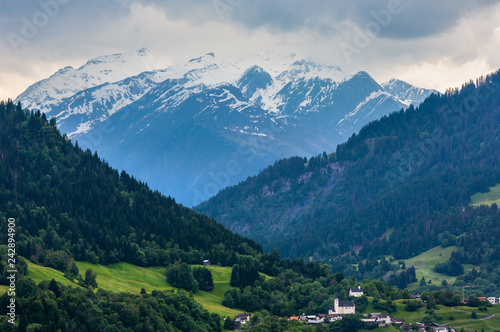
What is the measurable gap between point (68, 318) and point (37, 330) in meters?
11.9

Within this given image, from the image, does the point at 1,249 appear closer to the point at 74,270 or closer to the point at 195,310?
the point at 74,270

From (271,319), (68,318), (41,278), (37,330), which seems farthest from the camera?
(271,319)

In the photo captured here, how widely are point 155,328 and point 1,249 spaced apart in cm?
4408

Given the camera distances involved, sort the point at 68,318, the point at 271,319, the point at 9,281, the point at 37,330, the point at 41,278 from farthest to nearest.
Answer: the point at 271,319
the point at 41,278
the point at 9,281
the point at 68,318
the point at 37,330

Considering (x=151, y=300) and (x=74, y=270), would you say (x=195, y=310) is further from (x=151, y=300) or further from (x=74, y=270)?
(x=74, y=270)

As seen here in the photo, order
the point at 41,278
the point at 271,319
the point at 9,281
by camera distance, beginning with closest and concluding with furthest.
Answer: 1. the point at 9,281
2. the point at 41,278
3. the point at 271,319

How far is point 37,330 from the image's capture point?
14450cm

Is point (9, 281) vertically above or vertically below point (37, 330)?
above

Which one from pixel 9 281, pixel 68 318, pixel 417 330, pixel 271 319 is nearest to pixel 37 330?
pixel 68 318

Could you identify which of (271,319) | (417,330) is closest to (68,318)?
(271,319)

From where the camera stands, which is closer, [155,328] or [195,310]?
[155,328]

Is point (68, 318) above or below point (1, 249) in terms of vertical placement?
below

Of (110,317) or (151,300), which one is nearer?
(110,317)

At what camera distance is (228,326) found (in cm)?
18900
